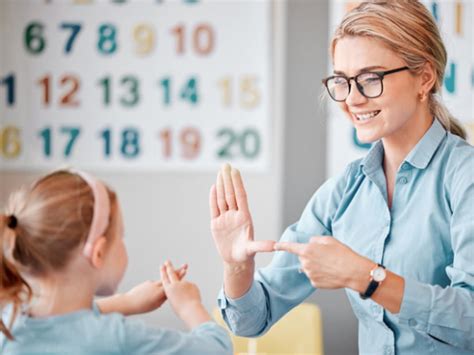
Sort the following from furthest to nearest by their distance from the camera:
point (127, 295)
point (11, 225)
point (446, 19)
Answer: point (446, 19) < point (127, 295) < point (11, 225)

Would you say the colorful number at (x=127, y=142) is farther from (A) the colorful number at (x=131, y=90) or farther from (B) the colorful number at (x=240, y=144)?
(B) the colorful number at (x=240, y=144)

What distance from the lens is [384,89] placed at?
1.36 metres

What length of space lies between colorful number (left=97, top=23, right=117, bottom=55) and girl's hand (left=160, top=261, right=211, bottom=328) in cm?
206

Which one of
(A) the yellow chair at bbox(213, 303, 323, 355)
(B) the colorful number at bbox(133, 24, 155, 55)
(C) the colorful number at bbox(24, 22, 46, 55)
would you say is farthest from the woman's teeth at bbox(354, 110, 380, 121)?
(C) the colorful number at bbox(24, 22, 46, 55)

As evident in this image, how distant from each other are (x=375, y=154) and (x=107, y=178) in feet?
6.37

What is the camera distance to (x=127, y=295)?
137 cm

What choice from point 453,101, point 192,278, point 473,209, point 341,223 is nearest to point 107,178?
point 192,278

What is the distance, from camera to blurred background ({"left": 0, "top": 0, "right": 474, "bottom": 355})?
123 inches

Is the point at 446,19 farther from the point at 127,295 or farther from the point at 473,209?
the point at 127,295

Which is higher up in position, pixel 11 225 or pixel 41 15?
pixel 41 15

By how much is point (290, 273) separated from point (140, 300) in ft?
1.09

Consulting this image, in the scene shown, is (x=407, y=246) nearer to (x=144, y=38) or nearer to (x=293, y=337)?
(x=293, y=337)

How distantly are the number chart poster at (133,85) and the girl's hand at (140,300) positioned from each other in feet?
6.01

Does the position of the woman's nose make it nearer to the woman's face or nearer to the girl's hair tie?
the woman's face
